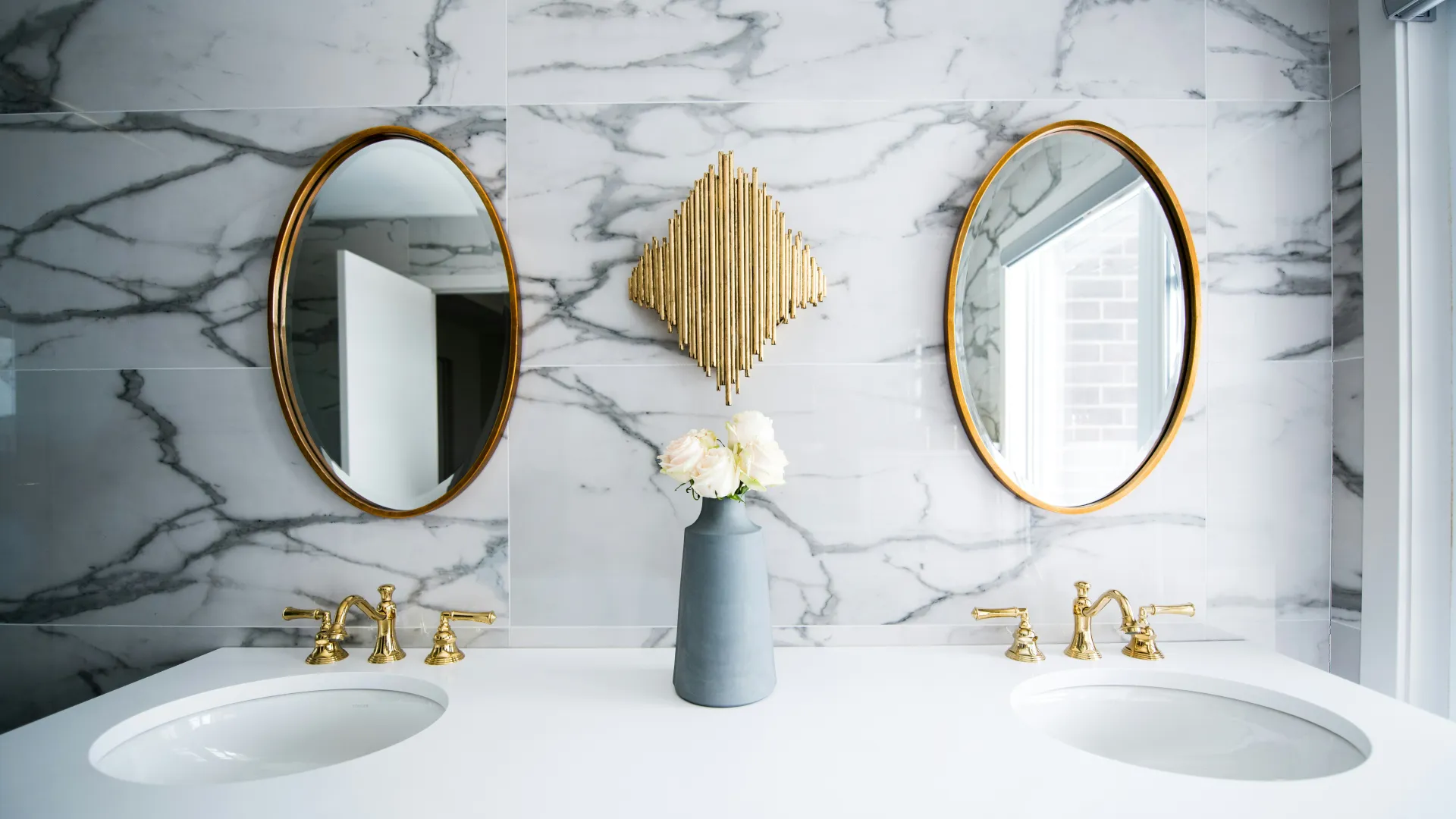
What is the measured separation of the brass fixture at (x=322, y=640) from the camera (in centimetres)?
113

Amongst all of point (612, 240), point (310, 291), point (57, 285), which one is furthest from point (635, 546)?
point (57, 285)

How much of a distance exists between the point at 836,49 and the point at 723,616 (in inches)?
37.1

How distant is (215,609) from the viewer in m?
1.22

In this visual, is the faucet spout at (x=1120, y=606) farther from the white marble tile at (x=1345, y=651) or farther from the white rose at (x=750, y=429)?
the white rose at (x=750, y=429)

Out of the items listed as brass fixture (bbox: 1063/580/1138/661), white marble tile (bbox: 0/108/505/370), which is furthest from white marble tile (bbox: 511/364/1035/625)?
white marble tile (bbox: 0/108/505/370)

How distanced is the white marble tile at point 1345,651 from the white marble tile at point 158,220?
1602 millimetres

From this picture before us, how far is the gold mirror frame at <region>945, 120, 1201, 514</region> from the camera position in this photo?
1.17 meters

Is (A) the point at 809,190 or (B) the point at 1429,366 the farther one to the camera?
(A) the point at 809,190

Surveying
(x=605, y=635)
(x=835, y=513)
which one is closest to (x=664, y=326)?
(x=835, y=513)

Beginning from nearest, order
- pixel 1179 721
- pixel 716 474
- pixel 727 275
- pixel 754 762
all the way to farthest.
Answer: pixel 754 762 → pixel 716 474 → pixel 1179 721 → pixel 727 275

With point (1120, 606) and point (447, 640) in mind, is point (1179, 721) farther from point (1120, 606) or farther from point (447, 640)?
point (447, 640)

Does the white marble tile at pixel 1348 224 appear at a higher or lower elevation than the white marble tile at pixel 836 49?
lower

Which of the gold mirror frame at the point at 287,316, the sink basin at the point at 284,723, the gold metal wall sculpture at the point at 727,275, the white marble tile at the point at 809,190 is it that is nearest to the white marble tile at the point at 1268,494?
the white marble tile at the point at 809,190

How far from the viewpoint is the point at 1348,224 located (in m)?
1.16
